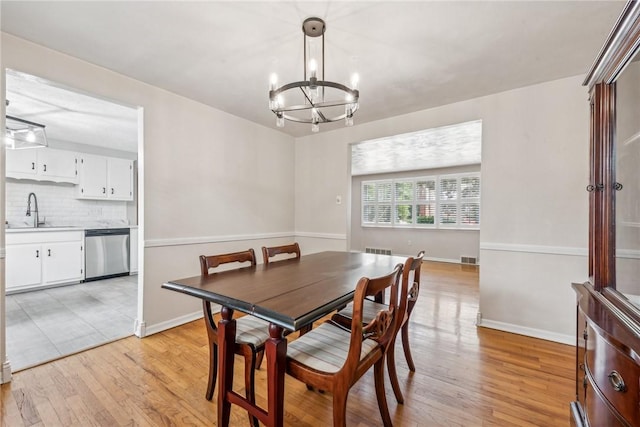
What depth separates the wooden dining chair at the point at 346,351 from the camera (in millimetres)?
1128

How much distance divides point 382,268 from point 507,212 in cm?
161

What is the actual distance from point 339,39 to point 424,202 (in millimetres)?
5901

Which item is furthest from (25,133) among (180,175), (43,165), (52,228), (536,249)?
(536,249)

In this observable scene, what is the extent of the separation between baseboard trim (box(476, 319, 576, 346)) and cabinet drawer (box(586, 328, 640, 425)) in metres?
1.82

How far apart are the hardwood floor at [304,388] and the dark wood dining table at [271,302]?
402mm

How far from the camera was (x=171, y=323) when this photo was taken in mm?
2734

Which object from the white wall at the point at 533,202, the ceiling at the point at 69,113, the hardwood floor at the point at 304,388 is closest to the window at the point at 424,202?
the white wall at the point at 533,202

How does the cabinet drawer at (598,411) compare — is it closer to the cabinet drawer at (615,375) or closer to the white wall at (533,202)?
Result: the cabinet drawer at (615,375)

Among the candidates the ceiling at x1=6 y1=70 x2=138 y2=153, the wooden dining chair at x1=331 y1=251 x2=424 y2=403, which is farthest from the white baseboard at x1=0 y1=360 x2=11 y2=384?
the wooden dining chair at x1=331 y1=251 x2=424 y2=403

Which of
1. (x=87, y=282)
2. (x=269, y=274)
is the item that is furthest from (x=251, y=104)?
(x=87, y=282)

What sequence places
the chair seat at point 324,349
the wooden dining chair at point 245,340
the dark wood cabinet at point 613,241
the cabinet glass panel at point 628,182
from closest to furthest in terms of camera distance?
the dark wood cabinet at point 613,241 → the cabinet glass panel at point 628,182 → the chair seat at point 324,349 → the wooden dining chair at point 245,340

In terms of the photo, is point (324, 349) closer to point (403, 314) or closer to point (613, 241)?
point (403, 314)

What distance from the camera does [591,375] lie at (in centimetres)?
103

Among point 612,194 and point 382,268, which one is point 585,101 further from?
point 382,268
